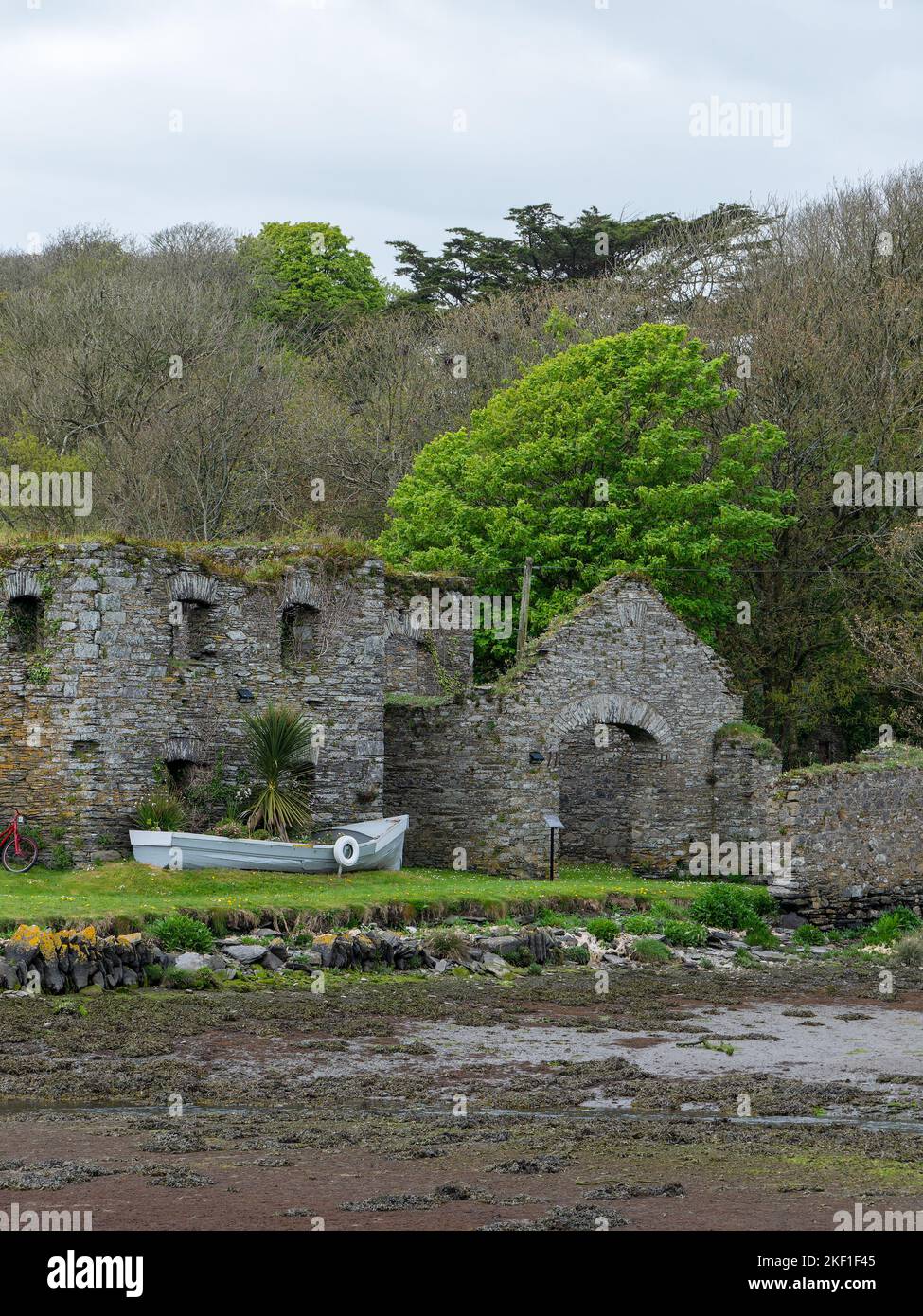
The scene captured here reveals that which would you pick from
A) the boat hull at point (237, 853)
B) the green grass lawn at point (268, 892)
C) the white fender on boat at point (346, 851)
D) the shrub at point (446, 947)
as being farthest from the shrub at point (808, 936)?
the white fender on boat at point (346, 851)

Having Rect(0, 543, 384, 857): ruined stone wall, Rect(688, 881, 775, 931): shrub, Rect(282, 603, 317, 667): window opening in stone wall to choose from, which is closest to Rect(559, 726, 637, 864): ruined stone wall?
Rect(0, 543, 384, 857): ruined stone wall

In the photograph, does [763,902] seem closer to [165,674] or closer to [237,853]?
[237,853]

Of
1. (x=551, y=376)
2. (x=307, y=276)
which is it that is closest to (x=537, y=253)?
(x=307, y=276)

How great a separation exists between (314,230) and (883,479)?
3219 centimetres

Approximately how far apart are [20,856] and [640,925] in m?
10.2

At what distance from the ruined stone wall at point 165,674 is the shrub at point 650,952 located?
8011 millimetres

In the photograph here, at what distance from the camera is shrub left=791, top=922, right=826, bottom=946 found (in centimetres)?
2712

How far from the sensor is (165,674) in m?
29.3

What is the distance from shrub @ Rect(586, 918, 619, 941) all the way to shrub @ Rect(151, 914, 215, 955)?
6125 millimetres

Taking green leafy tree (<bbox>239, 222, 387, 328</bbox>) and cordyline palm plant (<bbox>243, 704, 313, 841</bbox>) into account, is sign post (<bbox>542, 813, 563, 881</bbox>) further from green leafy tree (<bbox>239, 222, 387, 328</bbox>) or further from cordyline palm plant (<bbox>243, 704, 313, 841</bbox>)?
green leafy tree (<bbox>239, 222, 387, 328</bbox>)

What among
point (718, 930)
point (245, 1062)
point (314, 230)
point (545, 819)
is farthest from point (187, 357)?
point (245, 1062)
